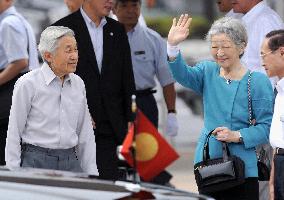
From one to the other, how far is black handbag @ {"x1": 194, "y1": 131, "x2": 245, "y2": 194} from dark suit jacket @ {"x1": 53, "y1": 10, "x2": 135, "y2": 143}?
5.11 ft

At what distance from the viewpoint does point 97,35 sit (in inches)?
378

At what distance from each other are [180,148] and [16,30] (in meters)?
7.45

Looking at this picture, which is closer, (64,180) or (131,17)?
(64,180)

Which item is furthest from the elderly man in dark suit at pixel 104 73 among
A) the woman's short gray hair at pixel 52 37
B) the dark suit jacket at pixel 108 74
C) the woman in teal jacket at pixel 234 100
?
the woman in teal jacket at pixel 234 100

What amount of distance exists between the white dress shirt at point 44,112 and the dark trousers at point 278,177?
1273 mm

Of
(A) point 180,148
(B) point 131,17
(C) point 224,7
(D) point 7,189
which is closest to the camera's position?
(D) point 7,189

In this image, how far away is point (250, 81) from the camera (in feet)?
26.9

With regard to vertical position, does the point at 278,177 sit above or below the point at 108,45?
below

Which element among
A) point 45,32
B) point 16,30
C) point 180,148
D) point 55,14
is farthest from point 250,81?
point 55,14

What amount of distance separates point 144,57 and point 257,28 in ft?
5.74

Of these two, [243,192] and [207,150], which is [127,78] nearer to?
[207,150]

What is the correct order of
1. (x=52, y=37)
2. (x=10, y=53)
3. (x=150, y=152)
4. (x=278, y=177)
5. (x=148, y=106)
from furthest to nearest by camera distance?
(x=148, y=106)
(x=10, y=53)
(x=52, y=37)
(x=278, y=177)
(x=150, y=152)

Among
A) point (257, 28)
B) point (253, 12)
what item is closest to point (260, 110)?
point (257, 28)

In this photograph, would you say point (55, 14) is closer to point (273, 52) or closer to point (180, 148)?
point (180, 148)
